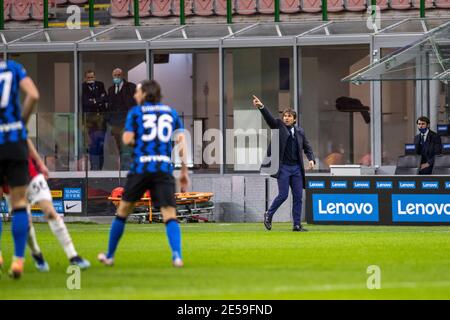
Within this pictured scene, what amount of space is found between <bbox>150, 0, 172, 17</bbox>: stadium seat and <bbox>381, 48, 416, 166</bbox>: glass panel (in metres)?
7.26

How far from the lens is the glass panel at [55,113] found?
33.1 metres

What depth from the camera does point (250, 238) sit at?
22234 mm

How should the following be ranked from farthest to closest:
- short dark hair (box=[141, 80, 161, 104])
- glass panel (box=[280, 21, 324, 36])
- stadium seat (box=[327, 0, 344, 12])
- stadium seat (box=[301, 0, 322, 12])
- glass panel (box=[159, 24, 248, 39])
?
stadium seat (box=[301, 0, 322, 12]) < stadium seat (box=[327, 0, 344, 12]) < glass panel (box=[159, 24, 248, 39]) < glass panel (box=[280, 21, 324, 36]) < short dark hair (box=[141, 80, 161, 104])

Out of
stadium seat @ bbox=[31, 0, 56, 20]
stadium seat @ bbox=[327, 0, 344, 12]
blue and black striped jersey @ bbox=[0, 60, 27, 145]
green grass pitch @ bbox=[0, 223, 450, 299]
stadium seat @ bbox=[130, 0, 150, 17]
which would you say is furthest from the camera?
stadium seat @ bbox=[31, 0, 56, 20]

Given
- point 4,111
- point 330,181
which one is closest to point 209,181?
point 330,181

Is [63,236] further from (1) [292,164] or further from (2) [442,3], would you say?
(2) [442,3]

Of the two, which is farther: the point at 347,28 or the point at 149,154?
the point at 347,28

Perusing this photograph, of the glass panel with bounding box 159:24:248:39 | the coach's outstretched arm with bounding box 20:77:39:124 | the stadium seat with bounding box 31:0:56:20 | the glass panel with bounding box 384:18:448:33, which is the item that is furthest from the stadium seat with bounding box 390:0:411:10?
the coach's outstretched arm with bounding box 20:77:39:124

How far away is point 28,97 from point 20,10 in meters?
26.1

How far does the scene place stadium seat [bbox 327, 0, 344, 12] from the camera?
3675 centimetres

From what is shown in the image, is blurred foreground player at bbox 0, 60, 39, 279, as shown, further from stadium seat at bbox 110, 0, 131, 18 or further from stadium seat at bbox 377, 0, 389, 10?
stadium seat at bbox 110, 0, 131, 18

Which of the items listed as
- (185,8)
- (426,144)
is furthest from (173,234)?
(185,8)

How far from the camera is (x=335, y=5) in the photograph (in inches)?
1452
